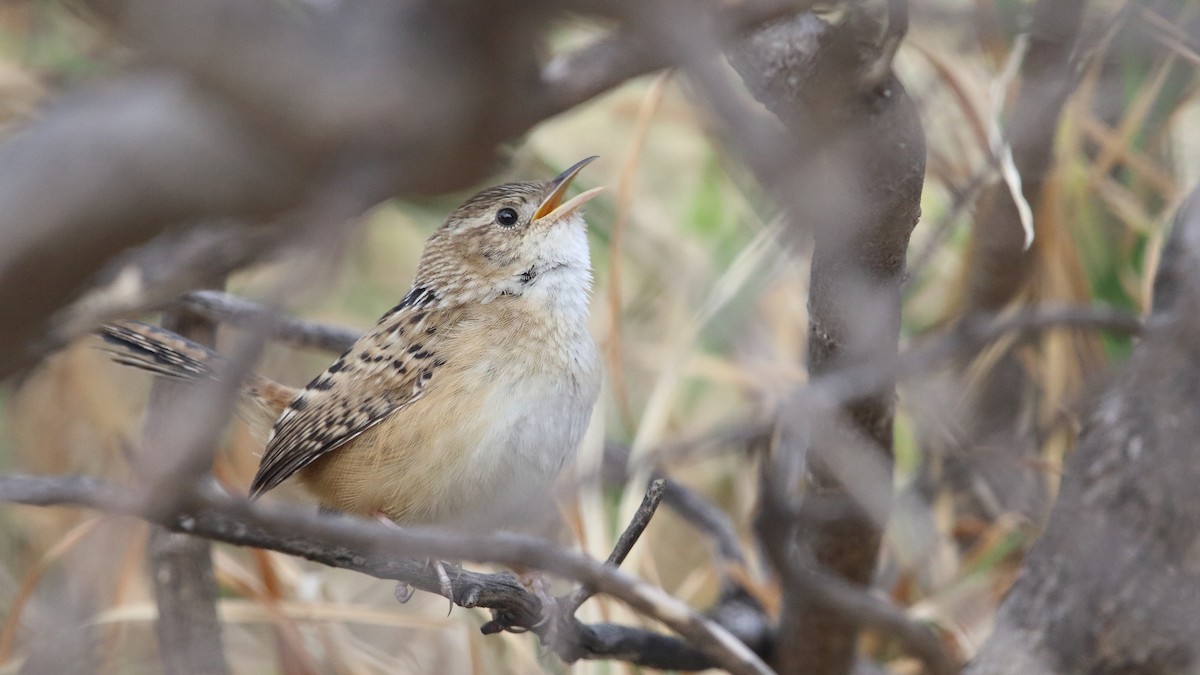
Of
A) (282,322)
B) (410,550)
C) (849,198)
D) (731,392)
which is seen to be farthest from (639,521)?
(731,392)

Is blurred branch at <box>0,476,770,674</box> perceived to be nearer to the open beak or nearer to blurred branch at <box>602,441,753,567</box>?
blurred branch at <box>602,441,753,567</box>

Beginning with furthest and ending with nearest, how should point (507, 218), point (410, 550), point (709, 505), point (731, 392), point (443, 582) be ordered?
point (731, 392) < point (709, 505) < point (507, 218) < point (443, 582) < point (410, 550)

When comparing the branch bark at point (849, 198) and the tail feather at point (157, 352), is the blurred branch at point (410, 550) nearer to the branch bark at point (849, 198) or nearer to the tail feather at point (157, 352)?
the branch bark at point (849, 198)

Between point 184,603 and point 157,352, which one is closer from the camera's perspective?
point 157,352

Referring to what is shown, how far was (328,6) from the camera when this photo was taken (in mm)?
1235

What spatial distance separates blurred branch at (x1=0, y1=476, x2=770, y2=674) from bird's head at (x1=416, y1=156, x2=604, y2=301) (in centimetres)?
111

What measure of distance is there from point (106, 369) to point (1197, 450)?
4264mm

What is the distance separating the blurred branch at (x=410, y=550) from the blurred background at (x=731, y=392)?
1.11 meters

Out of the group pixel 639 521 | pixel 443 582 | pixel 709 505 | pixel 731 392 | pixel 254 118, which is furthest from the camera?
pixel 731 392

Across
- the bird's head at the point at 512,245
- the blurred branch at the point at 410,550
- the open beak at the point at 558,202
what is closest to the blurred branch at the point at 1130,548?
the blurred branch at the point at 410,550

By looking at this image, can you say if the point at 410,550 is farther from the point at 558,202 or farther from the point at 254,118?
the point at 558,202

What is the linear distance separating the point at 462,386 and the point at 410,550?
5.93 ft

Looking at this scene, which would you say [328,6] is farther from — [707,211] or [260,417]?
[707,211]

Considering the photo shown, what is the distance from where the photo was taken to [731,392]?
5.62 meters
